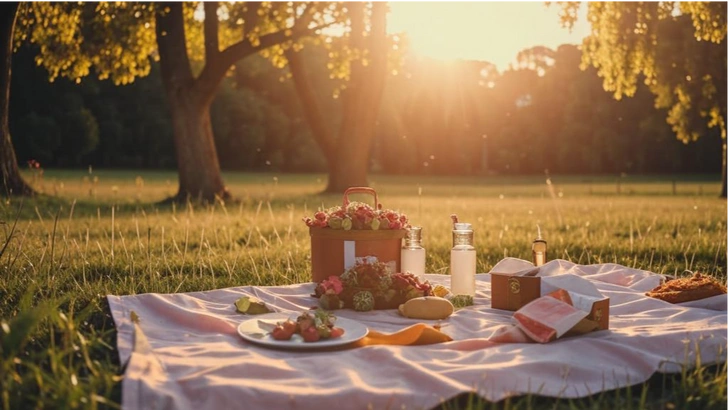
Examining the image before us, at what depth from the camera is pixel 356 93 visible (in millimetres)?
18891

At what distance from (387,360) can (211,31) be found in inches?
533

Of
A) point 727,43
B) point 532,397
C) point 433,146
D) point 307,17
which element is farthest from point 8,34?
point 433,146

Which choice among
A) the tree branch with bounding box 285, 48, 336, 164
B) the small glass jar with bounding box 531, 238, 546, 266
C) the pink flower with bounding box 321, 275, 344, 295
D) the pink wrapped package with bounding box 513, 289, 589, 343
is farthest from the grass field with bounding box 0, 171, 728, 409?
the tree branch with bounding box 285, 48, 336, 164

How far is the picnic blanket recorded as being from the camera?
131 inches

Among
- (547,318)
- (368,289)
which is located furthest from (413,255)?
(547,318)

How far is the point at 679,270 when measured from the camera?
24.5 feet

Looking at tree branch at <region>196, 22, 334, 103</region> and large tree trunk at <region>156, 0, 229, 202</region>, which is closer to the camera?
large tree trunk at <region>156, 0, 229, 202</region>

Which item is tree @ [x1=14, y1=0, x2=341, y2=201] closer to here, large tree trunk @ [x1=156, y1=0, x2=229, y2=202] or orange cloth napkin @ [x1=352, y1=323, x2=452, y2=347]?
large tree trunk @ [x1=156, y1=0, x2=229, y2=202]

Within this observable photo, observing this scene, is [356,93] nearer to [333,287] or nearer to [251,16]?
[251,16]

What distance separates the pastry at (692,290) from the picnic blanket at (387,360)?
83 millimetres

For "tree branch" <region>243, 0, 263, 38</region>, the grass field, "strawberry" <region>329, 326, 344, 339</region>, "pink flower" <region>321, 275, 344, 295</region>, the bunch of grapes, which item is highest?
"tree branch" <region>243, 0, 263, 38</region>

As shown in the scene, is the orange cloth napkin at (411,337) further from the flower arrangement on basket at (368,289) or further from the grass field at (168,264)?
the flower arrangement on basket at (368,289)

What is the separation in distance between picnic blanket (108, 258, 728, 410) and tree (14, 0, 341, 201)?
1088cm

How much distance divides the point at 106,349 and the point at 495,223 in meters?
9.19
